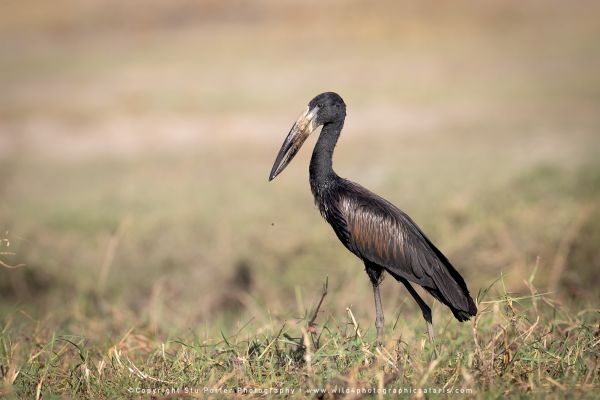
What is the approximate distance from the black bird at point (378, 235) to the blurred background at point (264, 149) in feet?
3.27

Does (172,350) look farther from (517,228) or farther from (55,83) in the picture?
(55,83)

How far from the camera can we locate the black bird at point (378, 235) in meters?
Answer: 5.49

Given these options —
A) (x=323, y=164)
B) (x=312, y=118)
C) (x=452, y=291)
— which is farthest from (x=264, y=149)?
(x=452, y=291)

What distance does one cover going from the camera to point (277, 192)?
12500 mm

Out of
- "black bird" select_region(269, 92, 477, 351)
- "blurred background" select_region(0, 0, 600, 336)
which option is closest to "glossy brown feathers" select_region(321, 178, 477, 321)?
"black bird" select_region(269, 92, 477, 351)

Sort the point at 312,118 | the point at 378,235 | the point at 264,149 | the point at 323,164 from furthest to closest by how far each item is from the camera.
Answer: the point at 264,149, the point at 312,118, the point at 323,164, the point at 378,235

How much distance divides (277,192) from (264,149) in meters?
3.74

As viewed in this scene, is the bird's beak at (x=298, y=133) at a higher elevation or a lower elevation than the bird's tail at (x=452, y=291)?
higher

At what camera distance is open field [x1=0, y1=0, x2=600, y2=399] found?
16.8 ft

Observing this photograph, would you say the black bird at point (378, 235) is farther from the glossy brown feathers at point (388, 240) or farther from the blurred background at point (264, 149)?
the blurred background at point (264, 149)

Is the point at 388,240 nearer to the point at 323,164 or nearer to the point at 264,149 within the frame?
the point at 323,164

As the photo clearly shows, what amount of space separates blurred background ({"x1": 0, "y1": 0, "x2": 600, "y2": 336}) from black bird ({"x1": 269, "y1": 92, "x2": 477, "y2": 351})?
1.00 metres

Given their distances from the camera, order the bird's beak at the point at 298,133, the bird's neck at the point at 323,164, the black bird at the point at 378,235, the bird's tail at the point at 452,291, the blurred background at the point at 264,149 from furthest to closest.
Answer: the blurred background at the point at 264,149 → the bird's beak at the point at 298,133 → the bird's neck at the point at 323,164 → the black bird at the point at 378,235 → the bird's tail at the point at 452,291

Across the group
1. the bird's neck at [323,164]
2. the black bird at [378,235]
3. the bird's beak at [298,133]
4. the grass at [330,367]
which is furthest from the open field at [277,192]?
the bird's beak at [298,133]
